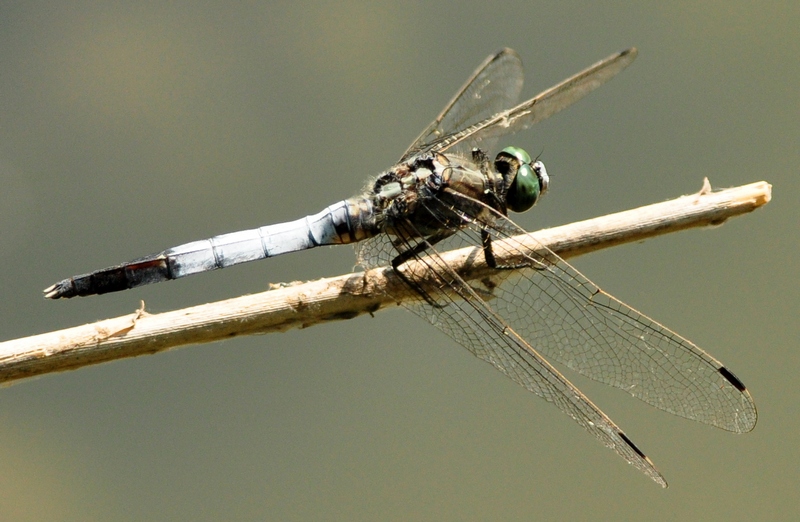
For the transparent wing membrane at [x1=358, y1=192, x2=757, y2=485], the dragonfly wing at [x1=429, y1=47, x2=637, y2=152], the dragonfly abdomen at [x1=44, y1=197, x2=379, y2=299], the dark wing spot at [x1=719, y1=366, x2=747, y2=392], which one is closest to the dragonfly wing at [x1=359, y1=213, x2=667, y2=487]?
the transparent wing membrane at [x1=358, y1=192, x2=757, y2=485]

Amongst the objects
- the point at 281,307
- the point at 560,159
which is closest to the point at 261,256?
the point at 281,307

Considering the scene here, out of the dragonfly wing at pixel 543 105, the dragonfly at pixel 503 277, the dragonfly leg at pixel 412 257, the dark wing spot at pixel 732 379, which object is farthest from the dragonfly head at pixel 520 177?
the dark wing spot at pixel 732 379

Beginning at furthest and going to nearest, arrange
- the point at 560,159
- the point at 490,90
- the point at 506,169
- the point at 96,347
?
the point at 560,159
the point at 490,90
the point at 506,169
the point at 96,347

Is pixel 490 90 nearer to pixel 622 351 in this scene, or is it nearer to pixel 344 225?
pixel 344 225

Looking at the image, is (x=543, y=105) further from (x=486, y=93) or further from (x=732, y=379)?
(x=732, y=379)

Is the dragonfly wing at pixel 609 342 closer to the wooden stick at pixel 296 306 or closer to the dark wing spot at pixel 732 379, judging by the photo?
the dark wing spot at pixel 732 379

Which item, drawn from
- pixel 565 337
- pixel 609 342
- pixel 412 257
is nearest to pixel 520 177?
pixel 412 257
